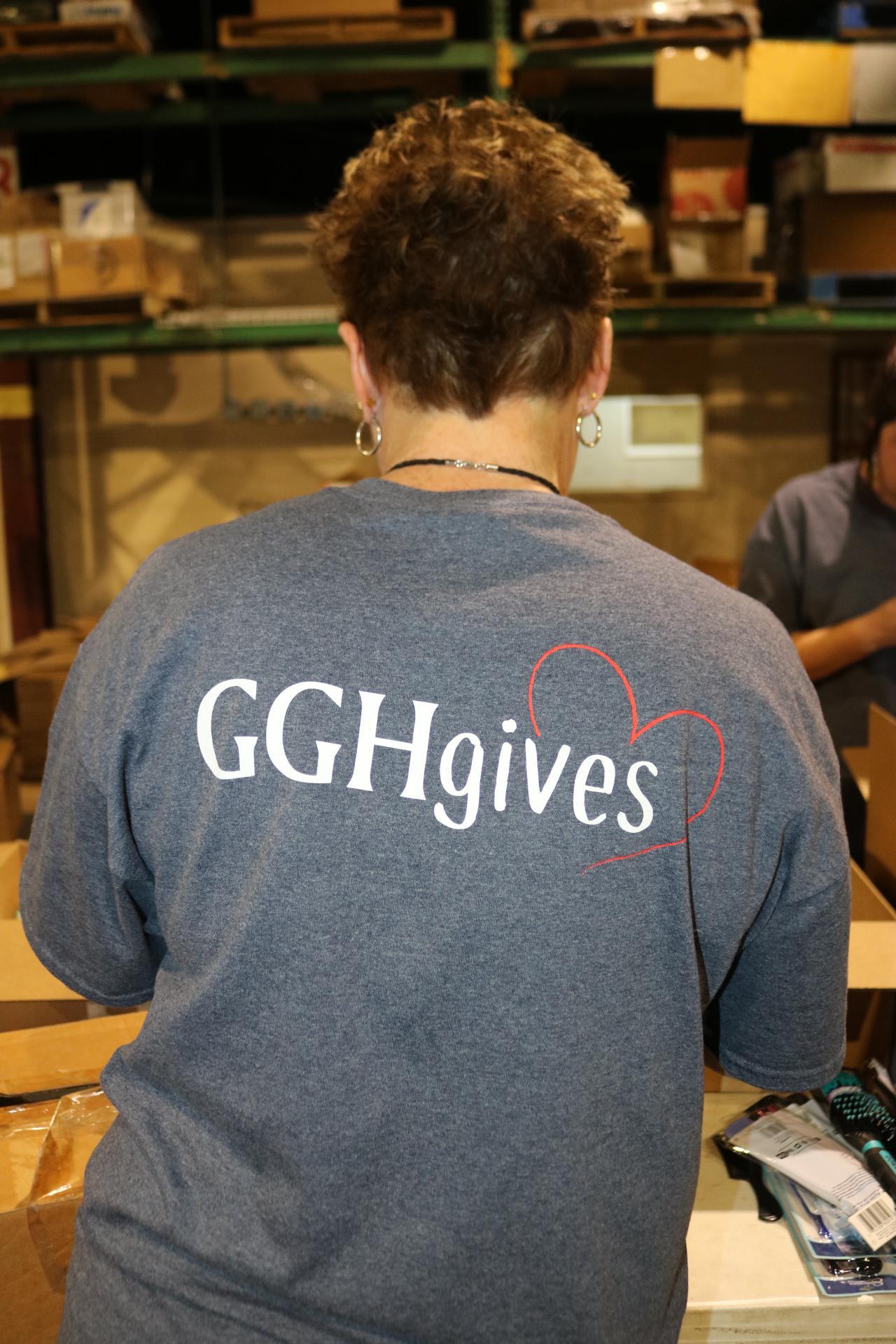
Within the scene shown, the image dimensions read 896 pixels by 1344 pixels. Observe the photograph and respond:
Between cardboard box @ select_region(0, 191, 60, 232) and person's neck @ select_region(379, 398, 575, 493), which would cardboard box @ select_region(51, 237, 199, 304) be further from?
person's neck @ select_region(379, 398, 575, 493)

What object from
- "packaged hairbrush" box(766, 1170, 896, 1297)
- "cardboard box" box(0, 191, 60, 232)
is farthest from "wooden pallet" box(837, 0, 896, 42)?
"packaged hairbrush" box(766, 1170, 896, 1297)

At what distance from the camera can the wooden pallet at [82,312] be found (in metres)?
3.31

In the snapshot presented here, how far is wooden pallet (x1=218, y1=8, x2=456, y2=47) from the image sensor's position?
312 centimetres

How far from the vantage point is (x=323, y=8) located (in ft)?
10.2

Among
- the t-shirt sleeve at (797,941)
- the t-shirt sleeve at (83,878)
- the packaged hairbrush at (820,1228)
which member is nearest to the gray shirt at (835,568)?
the packaged hairbrush at (820,1228)

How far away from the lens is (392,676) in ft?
2.58

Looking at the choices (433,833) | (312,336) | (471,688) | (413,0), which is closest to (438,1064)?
(433,833)

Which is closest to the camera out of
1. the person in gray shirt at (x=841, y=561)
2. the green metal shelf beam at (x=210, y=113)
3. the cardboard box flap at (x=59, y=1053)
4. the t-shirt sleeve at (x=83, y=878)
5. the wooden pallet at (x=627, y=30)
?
the t-shirt sleeve at (x=83, y=878)

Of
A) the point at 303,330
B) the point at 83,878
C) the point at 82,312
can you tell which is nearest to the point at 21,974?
the point at 83,878

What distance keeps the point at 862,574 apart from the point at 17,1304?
1908 mm

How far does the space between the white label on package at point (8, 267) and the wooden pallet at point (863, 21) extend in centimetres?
262

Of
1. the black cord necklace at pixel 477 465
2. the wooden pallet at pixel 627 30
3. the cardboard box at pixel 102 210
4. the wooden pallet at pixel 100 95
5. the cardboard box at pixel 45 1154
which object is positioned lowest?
the cardboard box at pixel 45 1154

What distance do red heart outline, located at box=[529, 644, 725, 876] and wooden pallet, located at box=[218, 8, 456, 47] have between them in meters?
3.00

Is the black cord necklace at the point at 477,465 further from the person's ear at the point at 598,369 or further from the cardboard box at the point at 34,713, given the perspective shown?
the cardboard box at the point at 34,713
